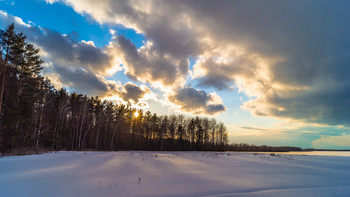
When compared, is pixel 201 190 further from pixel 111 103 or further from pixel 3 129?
pixel 111 103

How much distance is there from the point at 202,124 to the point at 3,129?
6061cm

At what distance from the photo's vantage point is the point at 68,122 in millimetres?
38938

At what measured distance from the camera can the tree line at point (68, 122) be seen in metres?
16.9

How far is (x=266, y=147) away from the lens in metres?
69.9

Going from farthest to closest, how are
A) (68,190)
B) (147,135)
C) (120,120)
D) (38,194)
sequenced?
(147,135), (120,120), (68,190), (38,194)

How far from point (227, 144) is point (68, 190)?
73.1 meters

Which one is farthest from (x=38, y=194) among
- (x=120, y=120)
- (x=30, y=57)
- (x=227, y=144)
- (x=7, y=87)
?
(x=227, y=144)

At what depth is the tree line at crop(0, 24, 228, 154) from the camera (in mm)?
16891

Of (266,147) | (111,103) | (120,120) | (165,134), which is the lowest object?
(266,147)

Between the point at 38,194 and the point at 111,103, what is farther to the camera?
the point at 111,103

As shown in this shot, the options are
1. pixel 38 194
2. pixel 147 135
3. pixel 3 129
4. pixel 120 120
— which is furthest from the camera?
pixel 147 135

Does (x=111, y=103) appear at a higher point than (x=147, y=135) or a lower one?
higher

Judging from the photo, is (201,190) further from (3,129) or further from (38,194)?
(3,129)

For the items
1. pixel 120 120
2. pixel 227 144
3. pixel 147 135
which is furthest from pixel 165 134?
pixel 227 144
